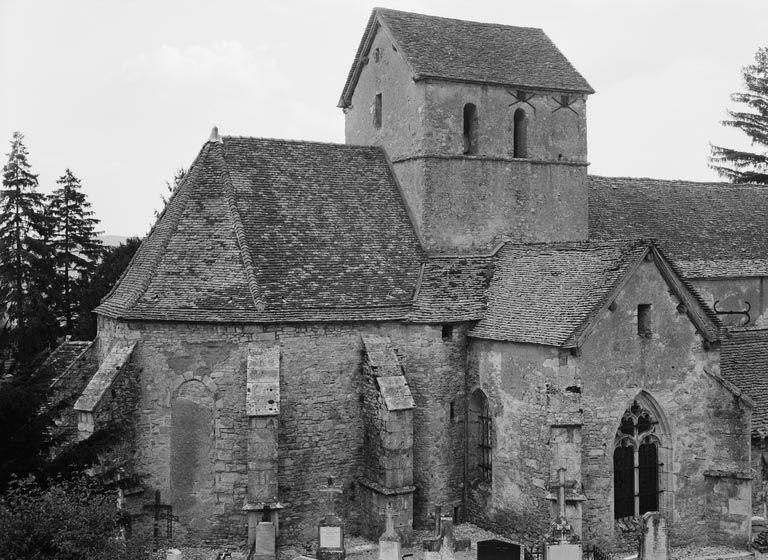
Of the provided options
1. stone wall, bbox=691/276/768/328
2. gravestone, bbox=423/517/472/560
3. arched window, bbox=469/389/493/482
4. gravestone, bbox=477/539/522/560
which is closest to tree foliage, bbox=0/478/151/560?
gravestone, bbox=423/517/472/560

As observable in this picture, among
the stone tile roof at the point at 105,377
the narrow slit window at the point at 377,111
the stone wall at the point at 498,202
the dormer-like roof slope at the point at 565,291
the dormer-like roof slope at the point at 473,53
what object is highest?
the dormer-like roof slope at the point at 473,53

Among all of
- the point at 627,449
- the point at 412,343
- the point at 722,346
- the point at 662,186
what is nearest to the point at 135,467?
the point at 412,343

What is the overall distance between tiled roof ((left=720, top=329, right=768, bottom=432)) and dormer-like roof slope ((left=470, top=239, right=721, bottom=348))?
8.27 feet

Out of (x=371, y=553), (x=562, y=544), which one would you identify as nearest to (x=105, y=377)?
(x=371, y=553)

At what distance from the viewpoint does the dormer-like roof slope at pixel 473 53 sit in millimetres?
28625

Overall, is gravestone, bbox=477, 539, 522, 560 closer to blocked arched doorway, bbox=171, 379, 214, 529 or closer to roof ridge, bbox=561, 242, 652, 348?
roof ridge, bbox=561, 242, 652, 348

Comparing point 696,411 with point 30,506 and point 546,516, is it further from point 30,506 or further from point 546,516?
point 30,506

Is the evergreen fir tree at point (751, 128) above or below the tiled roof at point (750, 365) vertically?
above

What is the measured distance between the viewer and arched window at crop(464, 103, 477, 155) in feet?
94.8

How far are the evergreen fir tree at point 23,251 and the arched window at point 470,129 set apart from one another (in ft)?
75.6

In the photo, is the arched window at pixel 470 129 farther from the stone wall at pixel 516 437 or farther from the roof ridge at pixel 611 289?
the roof ridge at pixel 611 289

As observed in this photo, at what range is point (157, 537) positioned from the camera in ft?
77.4

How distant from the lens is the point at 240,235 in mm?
25062

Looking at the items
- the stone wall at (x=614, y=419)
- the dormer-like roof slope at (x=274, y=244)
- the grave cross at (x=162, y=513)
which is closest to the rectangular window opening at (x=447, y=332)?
the stone wall at (x=614, y=419)
